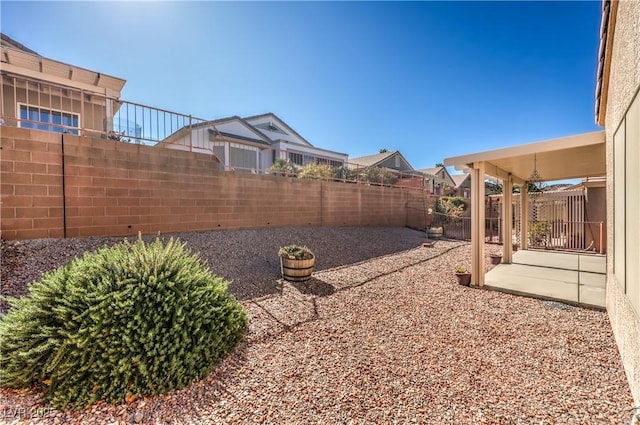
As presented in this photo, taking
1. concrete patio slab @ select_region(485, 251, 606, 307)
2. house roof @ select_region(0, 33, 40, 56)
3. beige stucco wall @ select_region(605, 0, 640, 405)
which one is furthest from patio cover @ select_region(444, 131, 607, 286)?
house roof @ select_region(0, 33, 40, 56)

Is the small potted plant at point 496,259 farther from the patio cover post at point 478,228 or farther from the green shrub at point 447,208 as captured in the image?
the green shrub at point 447,208

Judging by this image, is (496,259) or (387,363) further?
(496,259)

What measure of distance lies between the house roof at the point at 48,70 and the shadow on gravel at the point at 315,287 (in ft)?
33.0

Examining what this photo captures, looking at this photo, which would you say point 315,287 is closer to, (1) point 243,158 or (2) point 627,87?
(2) point 627,87

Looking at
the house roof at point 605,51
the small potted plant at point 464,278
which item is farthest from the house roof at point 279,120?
the house roof at point 605,51

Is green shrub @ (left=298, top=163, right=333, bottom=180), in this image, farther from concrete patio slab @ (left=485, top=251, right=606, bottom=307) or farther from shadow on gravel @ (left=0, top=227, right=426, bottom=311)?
concrete patio slab @ (left=485, top=251, right=606, bottom=307)

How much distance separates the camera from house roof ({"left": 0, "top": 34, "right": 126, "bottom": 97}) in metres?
8.53

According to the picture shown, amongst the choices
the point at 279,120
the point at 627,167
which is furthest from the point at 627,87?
the point at 279,120

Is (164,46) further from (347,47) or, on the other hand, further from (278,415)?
(278,415)

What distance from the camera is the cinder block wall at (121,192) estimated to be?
5449 millimetres

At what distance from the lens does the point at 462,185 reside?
1305 inches

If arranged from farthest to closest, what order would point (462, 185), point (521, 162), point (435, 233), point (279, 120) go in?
point (462, 185)
point (279, 120)
point (435, 233)
point (521, 162)

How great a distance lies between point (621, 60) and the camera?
2.97 m

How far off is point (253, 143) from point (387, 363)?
15.2 m
